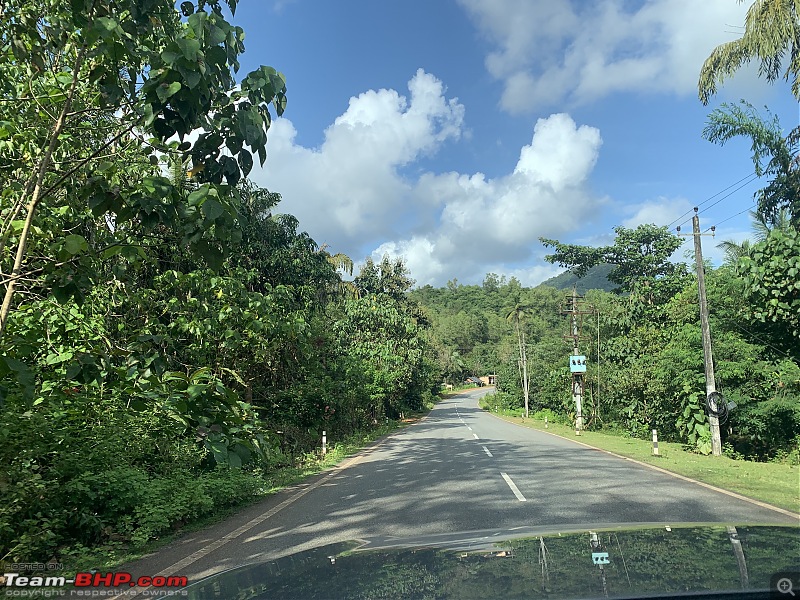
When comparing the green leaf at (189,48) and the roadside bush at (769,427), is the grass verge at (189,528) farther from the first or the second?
the roadside bush at (769,427)

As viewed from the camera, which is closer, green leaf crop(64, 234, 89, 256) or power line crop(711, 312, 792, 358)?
green leaf crop(64, 234, 89, 256)

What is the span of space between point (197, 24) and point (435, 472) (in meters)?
10.6

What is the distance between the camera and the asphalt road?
624cm

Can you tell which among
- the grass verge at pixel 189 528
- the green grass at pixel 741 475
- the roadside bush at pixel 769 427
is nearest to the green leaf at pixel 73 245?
the grass verge at pixel 189 528

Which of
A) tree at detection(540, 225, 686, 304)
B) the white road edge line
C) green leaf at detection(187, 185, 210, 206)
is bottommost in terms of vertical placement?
the white road edge line

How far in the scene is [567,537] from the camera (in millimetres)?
3633

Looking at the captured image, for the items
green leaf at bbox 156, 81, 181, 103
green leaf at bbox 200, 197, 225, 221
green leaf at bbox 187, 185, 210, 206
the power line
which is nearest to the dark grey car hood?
green leaf at bbox 200, 197, 225, 221

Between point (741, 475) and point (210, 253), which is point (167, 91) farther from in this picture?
point (741, 475)

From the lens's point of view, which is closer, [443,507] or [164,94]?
[164,94]

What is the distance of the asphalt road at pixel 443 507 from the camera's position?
6.24 m

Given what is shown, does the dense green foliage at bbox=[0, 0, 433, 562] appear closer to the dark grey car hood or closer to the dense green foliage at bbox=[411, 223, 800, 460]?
the dark grey car hood

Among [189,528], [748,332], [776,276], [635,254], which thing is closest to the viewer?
[189,528]

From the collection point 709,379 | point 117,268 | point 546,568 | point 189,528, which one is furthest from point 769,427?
point 117,268

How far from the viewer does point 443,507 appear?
26.6 feet
